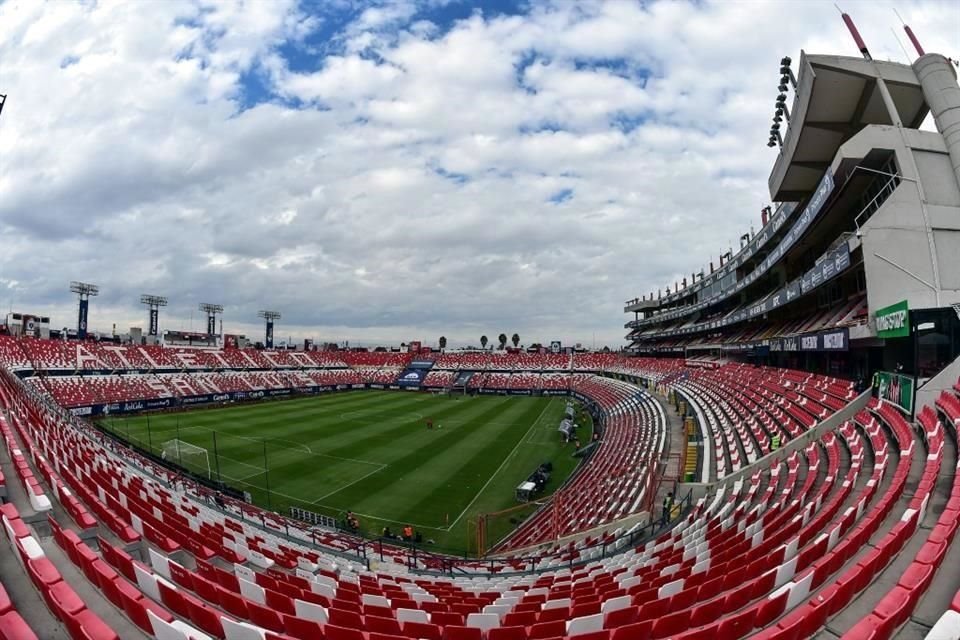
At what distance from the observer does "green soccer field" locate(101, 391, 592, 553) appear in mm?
22859

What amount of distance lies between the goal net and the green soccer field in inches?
5.3

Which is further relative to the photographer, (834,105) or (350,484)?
(350,484)

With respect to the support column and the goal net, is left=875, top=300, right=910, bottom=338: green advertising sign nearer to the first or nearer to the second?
the support column

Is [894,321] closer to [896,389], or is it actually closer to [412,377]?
[896,389]

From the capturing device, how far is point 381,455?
3181 cm

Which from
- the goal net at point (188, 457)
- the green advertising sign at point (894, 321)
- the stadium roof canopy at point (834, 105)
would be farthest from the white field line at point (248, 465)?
the stadium roof canopy at point (834, 105)

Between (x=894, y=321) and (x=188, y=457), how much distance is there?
114 feet

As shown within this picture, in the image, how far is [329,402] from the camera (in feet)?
189

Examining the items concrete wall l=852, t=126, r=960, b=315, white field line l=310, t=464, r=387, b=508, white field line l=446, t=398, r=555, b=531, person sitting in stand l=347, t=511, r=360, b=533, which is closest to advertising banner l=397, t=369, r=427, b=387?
white field line l=446, t=398, r=555, b=531

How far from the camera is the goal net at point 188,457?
27.9 metres

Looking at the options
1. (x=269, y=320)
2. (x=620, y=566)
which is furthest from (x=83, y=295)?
(x=620, y=566)

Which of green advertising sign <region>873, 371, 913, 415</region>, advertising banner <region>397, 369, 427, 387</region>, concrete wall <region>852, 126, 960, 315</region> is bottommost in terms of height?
advertising banner <region>397, 369, 427, 387</region>

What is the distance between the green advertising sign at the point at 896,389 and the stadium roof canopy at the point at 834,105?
13.2 metres

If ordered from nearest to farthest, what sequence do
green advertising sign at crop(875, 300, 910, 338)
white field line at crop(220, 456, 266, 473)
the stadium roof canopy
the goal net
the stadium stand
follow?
the stadium stand < green advertising sign at crop(875, 300, 910, 338) < the stadium roof canopy < the goal net < white field line at crop(220, 456, 266, 473)
